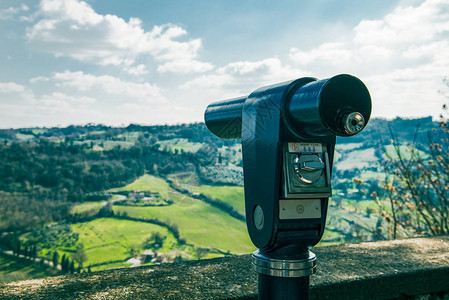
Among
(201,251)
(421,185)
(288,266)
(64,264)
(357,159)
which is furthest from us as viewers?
(64,264)

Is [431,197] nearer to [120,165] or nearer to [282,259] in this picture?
[282,259]

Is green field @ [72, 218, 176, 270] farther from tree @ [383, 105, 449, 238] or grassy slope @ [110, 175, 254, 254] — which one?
tree @ [383, 105, 449, 238]

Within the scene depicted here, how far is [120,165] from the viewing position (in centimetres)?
3597

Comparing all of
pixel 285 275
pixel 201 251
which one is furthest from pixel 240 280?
pixel 201 251

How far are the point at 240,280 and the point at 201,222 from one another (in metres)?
33.6

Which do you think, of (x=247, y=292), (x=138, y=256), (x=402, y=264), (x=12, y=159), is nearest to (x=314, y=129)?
(x=247, y=292)

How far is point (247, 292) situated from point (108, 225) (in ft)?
137

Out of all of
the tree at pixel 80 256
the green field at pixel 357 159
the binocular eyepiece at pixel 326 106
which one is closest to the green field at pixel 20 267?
the tree at pixel 80 256

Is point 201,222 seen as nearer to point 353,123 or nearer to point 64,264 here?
point 64,264

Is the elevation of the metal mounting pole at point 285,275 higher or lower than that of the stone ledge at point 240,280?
higher

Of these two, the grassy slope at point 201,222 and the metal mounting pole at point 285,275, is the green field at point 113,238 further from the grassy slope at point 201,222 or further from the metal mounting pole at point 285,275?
the metal mounting pole at point 285,275

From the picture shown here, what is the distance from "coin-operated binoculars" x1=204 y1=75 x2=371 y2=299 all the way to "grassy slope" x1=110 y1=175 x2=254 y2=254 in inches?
891

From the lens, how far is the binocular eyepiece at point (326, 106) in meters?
1.11

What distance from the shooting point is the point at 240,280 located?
5.78 feet
